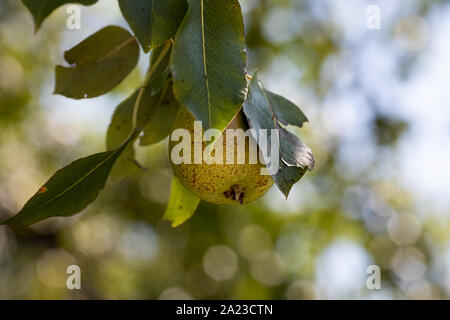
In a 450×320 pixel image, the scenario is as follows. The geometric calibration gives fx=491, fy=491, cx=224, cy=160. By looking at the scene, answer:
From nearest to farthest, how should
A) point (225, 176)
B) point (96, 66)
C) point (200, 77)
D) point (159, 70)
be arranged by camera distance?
Result: 1. point (200, 77)
2. point (225, 176)
3. point (159, 70)
4. point (96, 66)

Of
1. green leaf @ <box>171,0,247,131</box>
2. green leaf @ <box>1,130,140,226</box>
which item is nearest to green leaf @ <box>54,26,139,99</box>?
green leaf @ <box>1,130,140,226</box>

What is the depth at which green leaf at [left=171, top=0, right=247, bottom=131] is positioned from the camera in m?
0.82

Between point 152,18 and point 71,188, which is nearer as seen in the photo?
point 152,18

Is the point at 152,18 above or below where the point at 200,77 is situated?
above

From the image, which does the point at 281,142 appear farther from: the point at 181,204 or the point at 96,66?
the point at 96,66

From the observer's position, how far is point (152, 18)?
0.90 m

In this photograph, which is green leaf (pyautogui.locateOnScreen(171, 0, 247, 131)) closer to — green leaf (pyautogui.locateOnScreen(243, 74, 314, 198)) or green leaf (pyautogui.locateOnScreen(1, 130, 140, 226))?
green leaf (pyautogui.locateOnScreen(243, 74, 314, 198))

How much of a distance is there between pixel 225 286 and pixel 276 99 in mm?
5744

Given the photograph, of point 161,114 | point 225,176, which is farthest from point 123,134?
point 225,176

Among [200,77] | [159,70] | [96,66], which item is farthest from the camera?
[96,66]

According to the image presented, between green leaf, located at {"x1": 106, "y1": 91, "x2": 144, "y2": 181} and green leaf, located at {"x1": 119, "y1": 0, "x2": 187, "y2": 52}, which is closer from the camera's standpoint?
green leaf, located at {"x1": 119, "y1": 0, "x2": 187, "y2": 52}

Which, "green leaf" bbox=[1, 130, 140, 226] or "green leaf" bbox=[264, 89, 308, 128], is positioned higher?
"green leaf" bbox=[264, 89, 308, 128]

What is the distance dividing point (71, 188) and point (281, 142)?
0.46 metres

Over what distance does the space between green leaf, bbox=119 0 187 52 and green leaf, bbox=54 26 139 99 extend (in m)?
0.38
